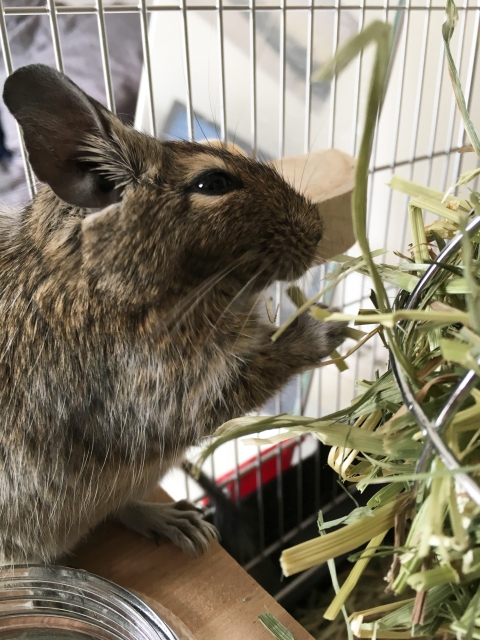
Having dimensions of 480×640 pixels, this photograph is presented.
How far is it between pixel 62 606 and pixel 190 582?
0.18 m

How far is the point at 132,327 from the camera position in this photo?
69 cm

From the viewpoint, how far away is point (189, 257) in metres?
0.66

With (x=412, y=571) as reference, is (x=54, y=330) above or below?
above

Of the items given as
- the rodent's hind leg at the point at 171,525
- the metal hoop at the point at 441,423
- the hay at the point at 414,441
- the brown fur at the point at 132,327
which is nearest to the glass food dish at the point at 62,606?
the brown fur at the point at 132,327

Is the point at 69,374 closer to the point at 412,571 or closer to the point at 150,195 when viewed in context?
the point at 150,195

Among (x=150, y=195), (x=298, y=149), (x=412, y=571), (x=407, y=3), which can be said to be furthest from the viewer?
(x=298, y=149)

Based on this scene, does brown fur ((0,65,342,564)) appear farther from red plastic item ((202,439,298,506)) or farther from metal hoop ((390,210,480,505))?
red plastic item ((202,439,298,506))

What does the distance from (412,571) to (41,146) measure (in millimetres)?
555

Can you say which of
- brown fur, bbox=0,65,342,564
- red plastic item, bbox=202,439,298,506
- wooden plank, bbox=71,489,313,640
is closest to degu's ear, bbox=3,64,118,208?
brown fur, bbox=0,65,342,564

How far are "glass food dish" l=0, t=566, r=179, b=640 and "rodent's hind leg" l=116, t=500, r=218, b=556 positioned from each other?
0.16 metres

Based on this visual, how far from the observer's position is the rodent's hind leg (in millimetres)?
828

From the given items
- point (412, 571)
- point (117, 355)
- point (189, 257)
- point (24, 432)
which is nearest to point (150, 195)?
point (189, 257)

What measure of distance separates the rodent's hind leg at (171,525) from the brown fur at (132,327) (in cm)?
13

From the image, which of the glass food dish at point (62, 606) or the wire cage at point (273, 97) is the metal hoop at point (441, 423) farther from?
the wire cage at point (273, 97)
